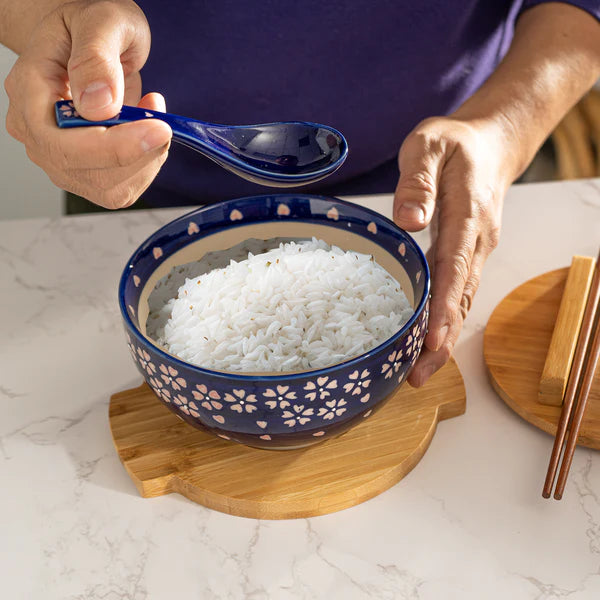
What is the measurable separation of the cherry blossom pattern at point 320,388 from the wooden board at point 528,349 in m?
0.29

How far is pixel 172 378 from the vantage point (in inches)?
28.8

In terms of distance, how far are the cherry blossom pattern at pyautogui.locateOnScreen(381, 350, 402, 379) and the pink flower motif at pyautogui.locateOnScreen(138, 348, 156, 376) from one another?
0.78 ft

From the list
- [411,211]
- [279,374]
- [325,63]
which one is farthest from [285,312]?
[325,63]

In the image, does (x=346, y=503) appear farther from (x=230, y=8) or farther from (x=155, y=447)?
(x=230, y=8)

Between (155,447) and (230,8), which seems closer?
(155,447)

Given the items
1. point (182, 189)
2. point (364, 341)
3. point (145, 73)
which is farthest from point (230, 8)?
point (364, 341)

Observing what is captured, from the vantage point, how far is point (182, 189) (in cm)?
144

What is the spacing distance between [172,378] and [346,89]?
0.76 meters

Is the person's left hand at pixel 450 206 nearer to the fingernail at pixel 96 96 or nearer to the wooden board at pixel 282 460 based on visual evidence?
the wooden board at pixel 282 460

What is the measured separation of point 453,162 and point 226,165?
0.36 m

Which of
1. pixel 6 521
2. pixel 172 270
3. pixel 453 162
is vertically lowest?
pixel 6 521

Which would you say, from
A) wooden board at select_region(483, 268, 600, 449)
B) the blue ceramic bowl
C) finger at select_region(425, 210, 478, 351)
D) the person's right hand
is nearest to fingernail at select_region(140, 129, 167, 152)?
the person's right hand

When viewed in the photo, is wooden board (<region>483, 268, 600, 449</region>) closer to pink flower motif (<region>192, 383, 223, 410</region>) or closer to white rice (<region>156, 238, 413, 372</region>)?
white rice (<region>156, 238, 413, 372</region>)

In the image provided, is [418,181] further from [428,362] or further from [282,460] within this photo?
[282,460]
